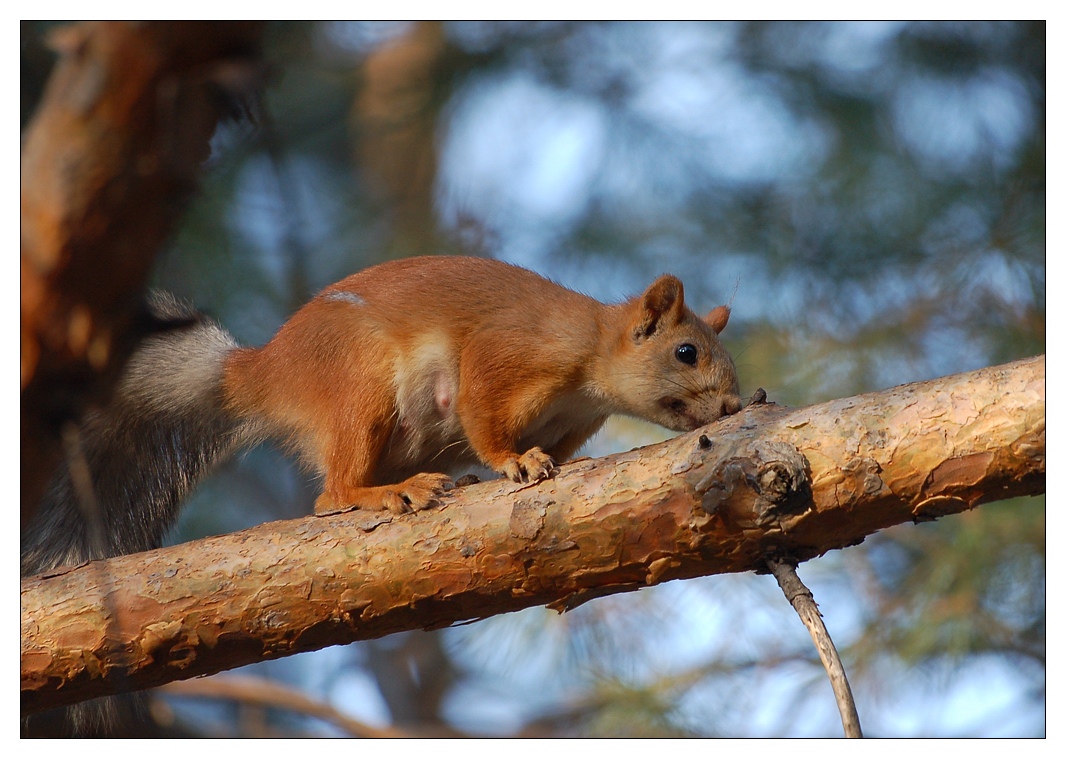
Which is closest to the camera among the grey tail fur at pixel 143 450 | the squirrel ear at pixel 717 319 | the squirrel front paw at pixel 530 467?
the squirrel front paw at pixel 530 467

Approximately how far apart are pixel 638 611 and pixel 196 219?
164 centimetres

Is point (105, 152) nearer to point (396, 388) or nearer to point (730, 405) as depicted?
point (396, 388)

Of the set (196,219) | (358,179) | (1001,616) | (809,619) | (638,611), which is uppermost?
(358,179)

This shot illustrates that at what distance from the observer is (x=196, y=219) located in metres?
2.77

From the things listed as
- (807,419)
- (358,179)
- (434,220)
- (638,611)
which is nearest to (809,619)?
(807,419)

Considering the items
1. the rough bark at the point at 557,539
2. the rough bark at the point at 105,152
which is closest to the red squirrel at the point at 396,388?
the rough bark at the point at 557,539

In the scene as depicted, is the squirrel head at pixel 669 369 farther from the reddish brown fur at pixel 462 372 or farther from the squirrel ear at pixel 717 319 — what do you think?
the squirrel ear at pixel 717 319

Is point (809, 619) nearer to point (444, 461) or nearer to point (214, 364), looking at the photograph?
point (444, 461)

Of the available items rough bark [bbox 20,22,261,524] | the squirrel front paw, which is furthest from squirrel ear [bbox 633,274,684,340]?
rough bark [bbox 20,22,261,524]

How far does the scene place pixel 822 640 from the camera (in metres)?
1.19

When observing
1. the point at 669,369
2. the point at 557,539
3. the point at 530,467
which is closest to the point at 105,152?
the point at 530,467

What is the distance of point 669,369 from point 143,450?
3.86 feet

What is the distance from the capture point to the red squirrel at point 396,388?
6.24 feet

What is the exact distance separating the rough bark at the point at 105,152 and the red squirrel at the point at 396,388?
15.1 inches
